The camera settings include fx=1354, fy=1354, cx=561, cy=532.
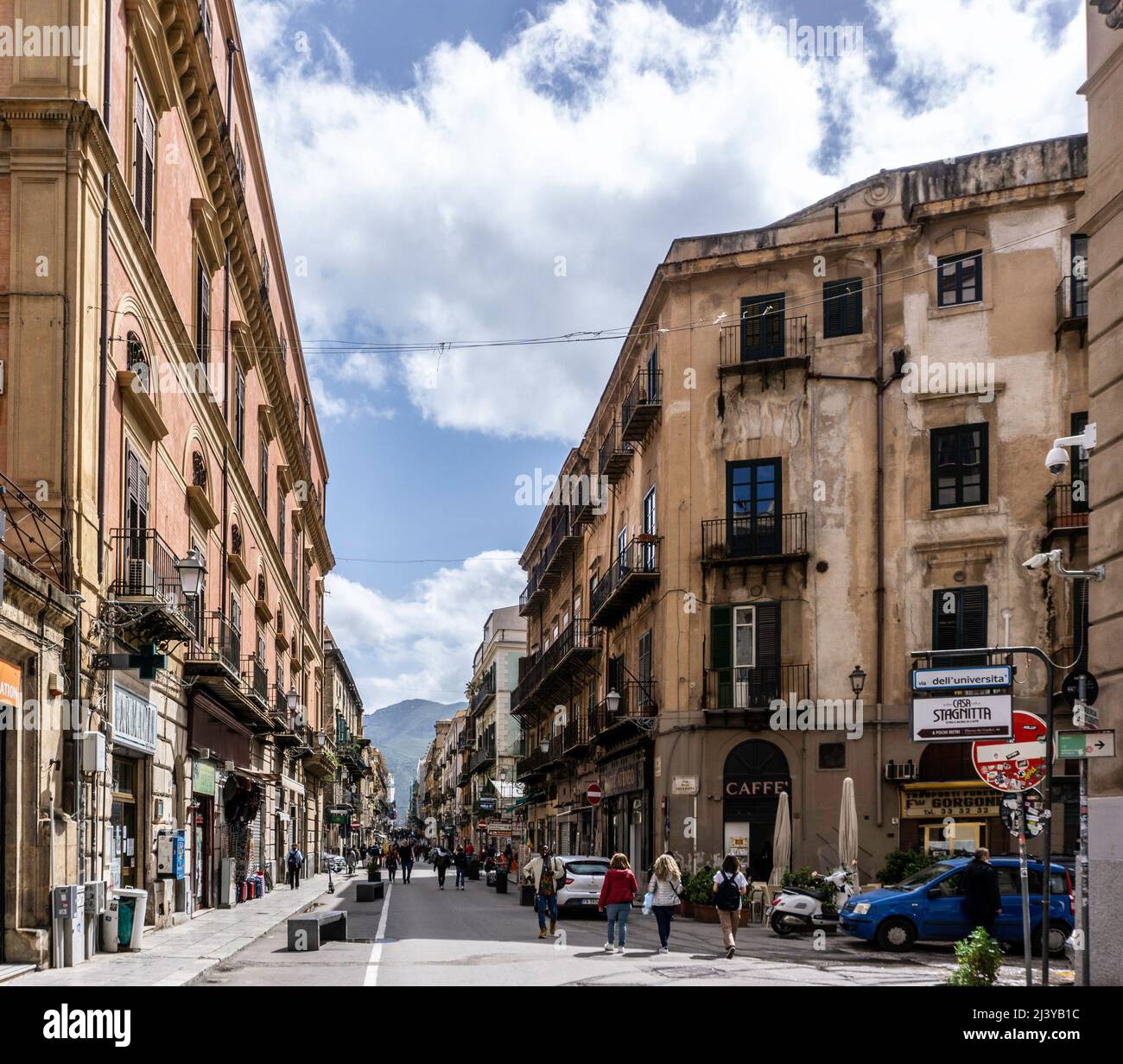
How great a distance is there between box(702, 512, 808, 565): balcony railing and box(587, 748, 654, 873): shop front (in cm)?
605

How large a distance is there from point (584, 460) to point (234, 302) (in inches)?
774

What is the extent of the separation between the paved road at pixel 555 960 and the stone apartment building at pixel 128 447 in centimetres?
309

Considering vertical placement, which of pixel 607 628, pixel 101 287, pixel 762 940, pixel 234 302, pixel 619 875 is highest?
pixel 234 302

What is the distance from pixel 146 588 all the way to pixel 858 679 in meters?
16.4

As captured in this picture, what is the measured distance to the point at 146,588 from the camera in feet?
65.5

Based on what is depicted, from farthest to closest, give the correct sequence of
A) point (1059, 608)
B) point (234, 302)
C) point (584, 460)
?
point (584, 460)
point (234, 302)
point (1059, 608)

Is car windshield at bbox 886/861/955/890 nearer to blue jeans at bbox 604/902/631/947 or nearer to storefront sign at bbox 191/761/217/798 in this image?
blue jeans at bbox 604/902/631/947

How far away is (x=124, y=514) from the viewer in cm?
2069

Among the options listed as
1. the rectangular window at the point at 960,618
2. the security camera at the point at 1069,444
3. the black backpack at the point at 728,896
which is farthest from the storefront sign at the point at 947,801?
the security camera at the point at 1069,444

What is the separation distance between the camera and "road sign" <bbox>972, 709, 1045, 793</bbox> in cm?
1370

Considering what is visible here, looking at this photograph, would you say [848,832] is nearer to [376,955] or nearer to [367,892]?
[376,955]
